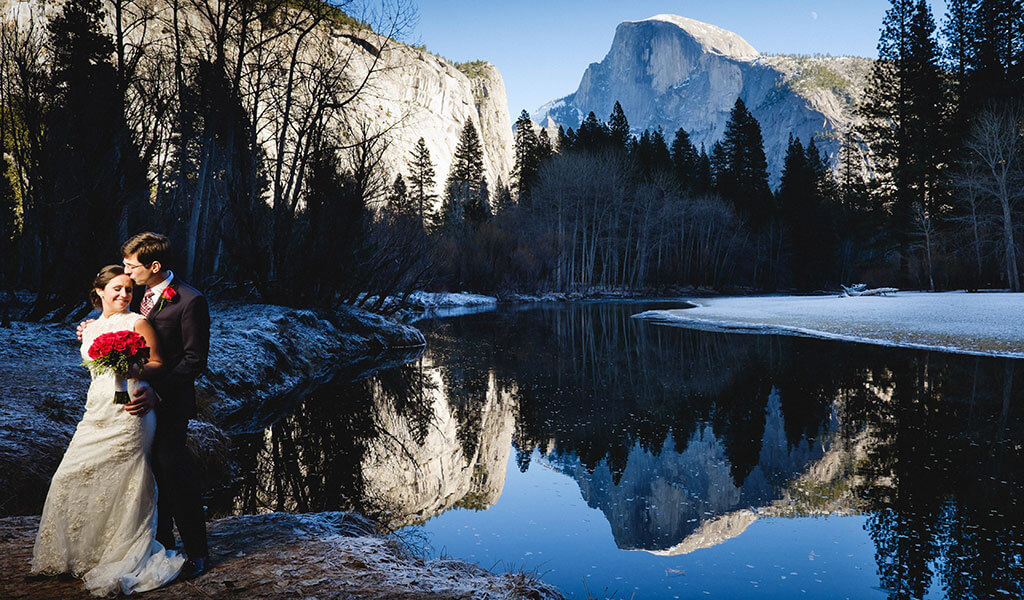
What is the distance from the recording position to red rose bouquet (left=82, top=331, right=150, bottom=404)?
2.88 meters

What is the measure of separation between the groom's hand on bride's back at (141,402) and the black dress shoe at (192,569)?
0.92 metres

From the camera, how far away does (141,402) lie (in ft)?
9.80

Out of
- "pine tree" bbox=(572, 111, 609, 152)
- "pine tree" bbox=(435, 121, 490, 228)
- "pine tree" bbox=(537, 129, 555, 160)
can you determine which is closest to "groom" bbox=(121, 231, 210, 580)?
"pine tree" bbox=(572, 111, 609, 152)

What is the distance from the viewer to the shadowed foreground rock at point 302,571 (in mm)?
2914

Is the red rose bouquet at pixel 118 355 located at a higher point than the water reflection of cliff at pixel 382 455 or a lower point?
higher

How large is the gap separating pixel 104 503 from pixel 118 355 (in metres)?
0.84

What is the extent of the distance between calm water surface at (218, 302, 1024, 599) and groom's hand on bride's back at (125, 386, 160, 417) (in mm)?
2444

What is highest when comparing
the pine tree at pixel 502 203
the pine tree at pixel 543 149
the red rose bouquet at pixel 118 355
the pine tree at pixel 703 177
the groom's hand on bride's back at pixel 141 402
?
the pine tree at pixel 543 149

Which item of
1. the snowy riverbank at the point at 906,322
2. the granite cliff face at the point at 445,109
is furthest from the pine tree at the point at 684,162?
the snowy riverbank at the point at 906,322

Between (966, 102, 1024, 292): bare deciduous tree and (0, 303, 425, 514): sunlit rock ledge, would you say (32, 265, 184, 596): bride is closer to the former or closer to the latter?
(0, 303, 425, 514): sunlit rock ledge

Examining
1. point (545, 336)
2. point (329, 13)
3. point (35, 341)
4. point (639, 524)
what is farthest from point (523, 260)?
point (639, 524)

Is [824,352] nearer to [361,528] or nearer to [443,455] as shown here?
[443,455]

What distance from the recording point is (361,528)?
4.31 metres

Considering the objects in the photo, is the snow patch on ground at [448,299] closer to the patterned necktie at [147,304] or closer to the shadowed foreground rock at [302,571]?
the shadowed foreground rock at [302,571]
